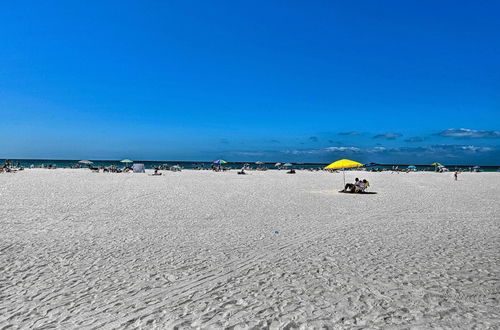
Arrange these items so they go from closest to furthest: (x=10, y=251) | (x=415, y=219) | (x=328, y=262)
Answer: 1. (x=328, y=262)
2. (x=10, y=251)
3. (x=415, y=219)

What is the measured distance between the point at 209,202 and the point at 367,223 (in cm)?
714

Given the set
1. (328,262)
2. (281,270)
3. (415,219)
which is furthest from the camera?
(415,219)

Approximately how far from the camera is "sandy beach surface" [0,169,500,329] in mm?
4090

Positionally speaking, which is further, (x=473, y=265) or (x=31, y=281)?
(x=473, y=265)

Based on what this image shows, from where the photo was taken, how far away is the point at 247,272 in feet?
18.6

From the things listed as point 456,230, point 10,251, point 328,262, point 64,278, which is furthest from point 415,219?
point 10,251

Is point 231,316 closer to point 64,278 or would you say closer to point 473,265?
point 64,278

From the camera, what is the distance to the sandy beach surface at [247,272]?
409 centimetres

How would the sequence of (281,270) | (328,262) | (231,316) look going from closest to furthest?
(231,316), (281,270), (328,262)

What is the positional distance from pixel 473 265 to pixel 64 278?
7367mm

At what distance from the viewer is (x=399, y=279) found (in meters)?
5.31

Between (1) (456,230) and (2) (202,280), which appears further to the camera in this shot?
(1) (456,230)

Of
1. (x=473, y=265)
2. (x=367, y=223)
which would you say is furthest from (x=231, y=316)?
(x=367, y=223)

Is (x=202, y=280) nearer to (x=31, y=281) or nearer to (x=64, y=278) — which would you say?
(x=64, y=278)
